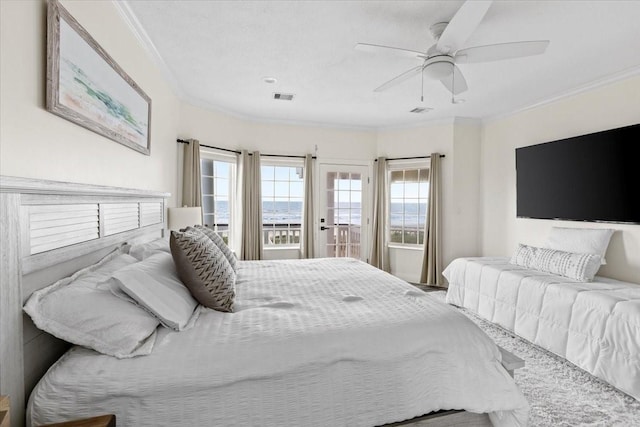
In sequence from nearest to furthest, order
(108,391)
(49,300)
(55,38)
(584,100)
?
(108,391) < (49,300) < (55,38) < (584,100)

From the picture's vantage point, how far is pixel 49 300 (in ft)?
4.09

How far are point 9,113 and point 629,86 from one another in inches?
182

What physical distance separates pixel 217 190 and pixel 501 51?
12.2ft

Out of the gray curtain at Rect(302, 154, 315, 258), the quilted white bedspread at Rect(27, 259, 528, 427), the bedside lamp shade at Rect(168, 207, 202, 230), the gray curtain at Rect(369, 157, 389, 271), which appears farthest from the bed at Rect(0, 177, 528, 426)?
the gray curtain at Rect(369, 157, 389, 271)

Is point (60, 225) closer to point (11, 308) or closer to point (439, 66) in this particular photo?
point (11, 308)

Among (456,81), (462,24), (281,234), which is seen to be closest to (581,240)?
(456,81)

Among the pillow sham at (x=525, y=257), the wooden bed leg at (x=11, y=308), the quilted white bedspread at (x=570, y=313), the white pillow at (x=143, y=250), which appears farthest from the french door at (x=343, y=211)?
the wooden bed leg at (x=11, y=308)

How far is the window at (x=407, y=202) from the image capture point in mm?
5402

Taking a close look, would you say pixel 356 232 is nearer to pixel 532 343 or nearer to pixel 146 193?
pixel 532 343

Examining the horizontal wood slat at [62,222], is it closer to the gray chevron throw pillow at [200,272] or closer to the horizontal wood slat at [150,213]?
the gray chevron throw pillow at [200,272]

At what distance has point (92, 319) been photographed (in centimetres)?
126

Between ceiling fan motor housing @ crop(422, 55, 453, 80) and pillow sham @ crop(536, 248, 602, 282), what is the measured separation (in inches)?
84.9

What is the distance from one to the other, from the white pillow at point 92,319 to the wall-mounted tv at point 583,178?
4043 mm

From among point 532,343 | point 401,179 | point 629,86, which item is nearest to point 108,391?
point 532,343
